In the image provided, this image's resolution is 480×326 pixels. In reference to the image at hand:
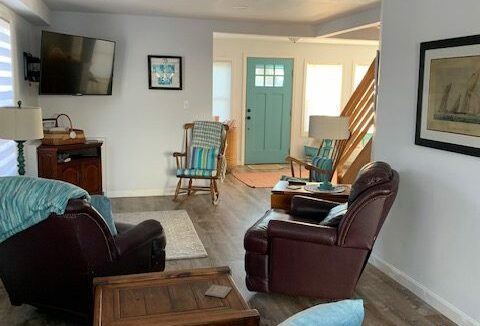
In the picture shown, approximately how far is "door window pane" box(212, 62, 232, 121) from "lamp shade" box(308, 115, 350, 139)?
4.35 m

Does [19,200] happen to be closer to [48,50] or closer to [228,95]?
[48,50]

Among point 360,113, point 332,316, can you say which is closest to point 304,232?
point 332,316

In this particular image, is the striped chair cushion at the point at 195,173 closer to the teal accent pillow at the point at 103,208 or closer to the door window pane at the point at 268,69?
the teal accent pillow at the point at 103,208

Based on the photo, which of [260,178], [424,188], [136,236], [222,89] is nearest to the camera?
[136,236]

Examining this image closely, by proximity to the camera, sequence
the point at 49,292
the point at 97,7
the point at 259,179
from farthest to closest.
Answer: the point at 259,179
the point at 97,7
the point at 49,292

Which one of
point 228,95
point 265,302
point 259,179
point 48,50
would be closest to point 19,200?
point 265,302

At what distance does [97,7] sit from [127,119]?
4.69 feet

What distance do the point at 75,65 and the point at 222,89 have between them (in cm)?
354

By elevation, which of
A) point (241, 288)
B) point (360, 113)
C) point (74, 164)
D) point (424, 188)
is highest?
point (360, 113)

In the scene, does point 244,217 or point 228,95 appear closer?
point 244,217

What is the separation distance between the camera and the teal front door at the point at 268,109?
28.6ft

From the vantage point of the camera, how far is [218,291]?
7.49 ft

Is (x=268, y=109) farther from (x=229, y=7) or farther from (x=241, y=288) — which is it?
(x=241, y=288)

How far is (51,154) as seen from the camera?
502cm
